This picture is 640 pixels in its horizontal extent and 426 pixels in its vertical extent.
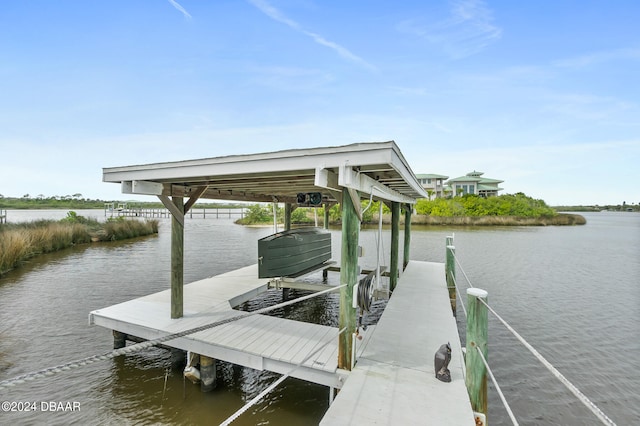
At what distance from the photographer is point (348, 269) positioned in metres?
3.60

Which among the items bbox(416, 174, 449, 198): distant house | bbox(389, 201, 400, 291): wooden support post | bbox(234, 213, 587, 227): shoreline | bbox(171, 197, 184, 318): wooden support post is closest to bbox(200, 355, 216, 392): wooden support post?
bbox(171, 197, 184, 318): wooden support post

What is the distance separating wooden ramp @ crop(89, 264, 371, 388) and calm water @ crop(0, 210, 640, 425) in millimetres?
832

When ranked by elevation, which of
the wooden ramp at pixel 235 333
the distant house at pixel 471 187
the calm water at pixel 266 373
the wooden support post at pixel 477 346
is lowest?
the calm water at pixel 266 373

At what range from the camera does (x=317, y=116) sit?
720 inches

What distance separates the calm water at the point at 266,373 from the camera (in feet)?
Answer: 14.0

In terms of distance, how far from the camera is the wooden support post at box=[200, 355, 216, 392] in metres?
4.53

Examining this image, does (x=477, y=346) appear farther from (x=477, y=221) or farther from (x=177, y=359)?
(x=477, y=221)

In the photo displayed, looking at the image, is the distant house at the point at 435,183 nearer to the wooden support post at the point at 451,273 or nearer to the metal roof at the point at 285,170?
the wooden support post at the point at 451,273

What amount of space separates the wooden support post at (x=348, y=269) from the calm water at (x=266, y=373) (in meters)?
1.69

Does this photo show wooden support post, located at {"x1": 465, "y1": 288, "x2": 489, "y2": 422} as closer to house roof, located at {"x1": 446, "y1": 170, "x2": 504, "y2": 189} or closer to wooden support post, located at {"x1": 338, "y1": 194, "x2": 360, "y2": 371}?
wooden support post, located at {"x1": 338, "y1": 194, "x2": 360, "y2": 371}

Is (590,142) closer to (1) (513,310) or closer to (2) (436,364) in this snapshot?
(1) (513,310)

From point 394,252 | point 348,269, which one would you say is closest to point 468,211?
point 394,252

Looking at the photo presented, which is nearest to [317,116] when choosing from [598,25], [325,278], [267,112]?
[267,112]

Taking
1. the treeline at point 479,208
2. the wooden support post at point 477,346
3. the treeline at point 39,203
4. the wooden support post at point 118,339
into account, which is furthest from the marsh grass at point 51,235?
the treeline at point 39,203
